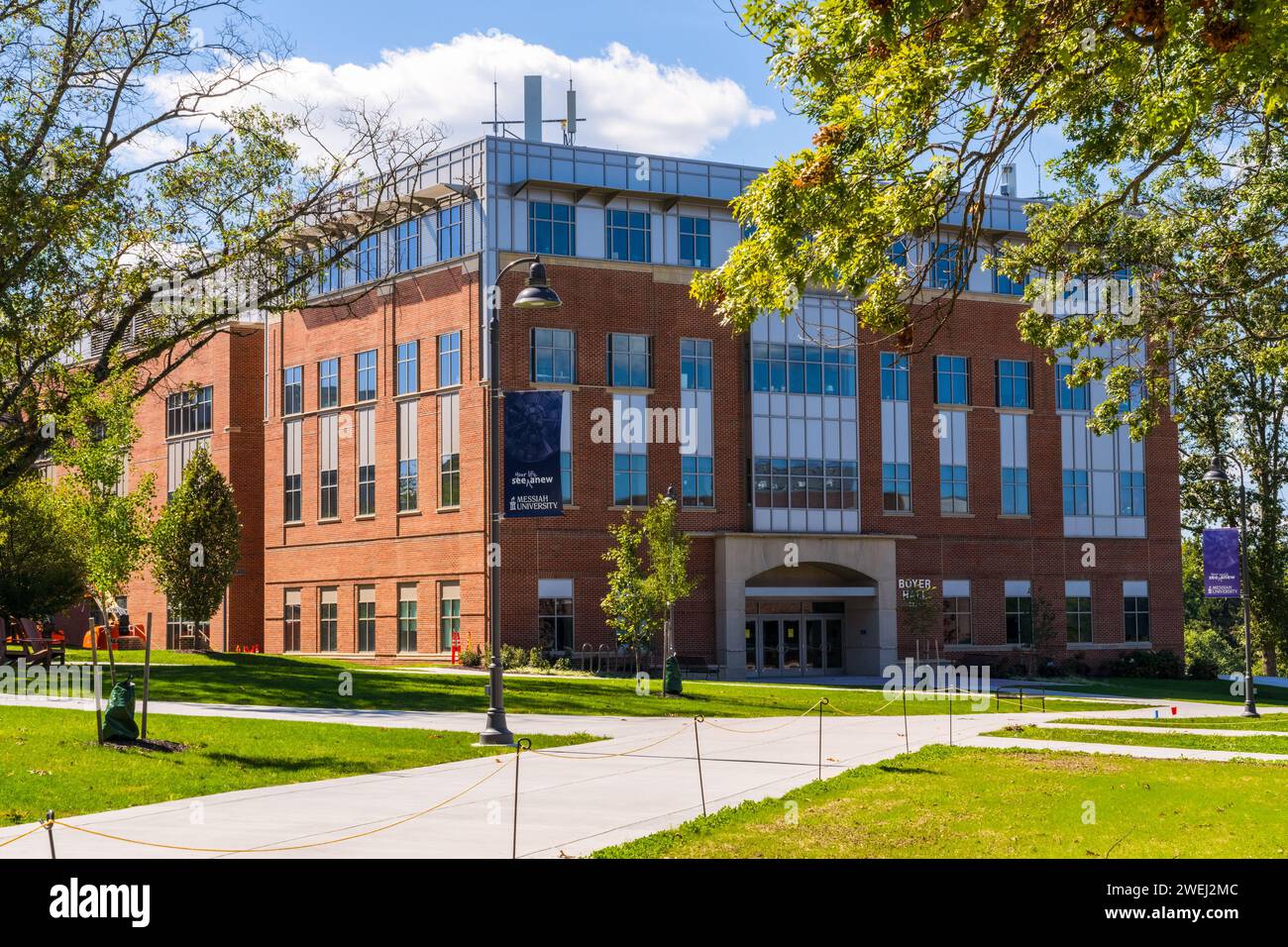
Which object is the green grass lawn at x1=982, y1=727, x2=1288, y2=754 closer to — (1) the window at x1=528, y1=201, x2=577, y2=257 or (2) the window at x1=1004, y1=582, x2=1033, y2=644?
(1) the window at x1=528, y1=201, x2=577, y2=257

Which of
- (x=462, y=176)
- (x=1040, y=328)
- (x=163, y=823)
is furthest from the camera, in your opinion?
(x=462, y=176)

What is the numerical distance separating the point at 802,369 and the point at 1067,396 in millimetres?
13095

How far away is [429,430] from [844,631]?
57.9 feet

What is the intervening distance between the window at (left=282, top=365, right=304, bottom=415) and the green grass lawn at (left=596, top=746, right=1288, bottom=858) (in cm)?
4151

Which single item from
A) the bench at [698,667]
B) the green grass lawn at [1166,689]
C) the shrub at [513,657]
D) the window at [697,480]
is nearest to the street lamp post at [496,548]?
the shrub at [513,657]

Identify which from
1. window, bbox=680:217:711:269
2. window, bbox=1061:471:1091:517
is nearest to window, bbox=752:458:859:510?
window, bbox=680:217:711:269

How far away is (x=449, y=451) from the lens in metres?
50.9

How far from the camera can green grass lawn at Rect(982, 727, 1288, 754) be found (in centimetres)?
2372

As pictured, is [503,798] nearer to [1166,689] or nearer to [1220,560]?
[1220,560]

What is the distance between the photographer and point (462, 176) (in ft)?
166

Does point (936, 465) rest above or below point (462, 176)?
below

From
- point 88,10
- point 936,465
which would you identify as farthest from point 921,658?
Answer: point 88,10

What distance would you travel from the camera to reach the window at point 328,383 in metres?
55.6
